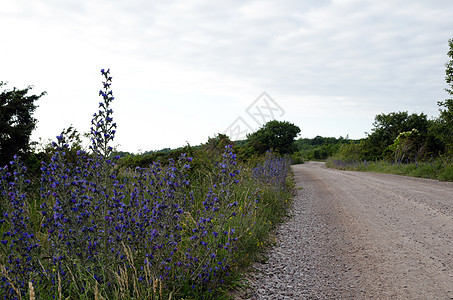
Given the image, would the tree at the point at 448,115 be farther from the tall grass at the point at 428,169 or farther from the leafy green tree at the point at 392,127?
the leafy green tree at the point at 392,127

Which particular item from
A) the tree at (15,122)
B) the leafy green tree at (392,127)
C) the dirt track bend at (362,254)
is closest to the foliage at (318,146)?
the leafy green tree at (392,127)

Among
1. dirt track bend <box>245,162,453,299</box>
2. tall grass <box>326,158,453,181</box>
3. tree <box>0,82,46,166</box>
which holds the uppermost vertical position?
tree <box>0,82,46,166</box>

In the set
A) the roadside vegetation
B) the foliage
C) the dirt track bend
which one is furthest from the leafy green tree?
the dirt track bend

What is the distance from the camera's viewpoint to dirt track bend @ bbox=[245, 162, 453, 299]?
3779 mm

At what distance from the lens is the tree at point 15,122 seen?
8000 mm

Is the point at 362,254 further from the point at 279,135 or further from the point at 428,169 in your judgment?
the point at 279,135

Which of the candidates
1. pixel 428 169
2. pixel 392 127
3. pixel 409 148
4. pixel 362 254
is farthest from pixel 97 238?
pixel 392 127

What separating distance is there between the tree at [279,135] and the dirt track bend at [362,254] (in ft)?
50.0

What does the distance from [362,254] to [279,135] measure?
20.2m

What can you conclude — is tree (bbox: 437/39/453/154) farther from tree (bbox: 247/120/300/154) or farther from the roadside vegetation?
tree (bbox: 247/120/300/154)

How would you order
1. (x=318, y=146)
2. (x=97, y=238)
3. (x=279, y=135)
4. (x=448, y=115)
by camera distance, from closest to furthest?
(x=97, y=238)
(x=448, y=115)
(x=279, y=135)
(x=318, y=146)

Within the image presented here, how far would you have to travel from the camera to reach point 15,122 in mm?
8602

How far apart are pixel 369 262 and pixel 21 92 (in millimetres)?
9751

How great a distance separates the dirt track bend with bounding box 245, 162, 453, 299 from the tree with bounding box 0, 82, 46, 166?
708cm
